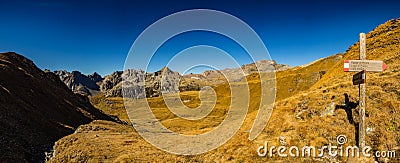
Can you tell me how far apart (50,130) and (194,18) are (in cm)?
4275

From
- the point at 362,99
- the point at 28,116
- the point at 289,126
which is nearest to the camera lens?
the point at 362,99

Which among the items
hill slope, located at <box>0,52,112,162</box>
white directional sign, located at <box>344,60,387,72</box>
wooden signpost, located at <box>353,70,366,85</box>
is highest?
white directional sign, located at <box>344,60,387,72</box>

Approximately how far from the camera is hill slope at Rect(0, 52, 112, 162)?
1494 inches

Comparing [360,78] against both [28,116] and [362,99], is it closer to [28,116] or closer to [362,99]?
[362,99]

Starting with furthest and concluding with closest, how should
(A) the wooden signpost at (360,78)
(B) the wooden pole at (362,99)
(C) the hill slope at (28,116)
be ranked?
(C) the hill slope at (28,116)
(B) the wooden pole at (362,99)
(A) the wooden signpost at (360,78)

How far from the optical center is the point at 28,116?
4903 cm

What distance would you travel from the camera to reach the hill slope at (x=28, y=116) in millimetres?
37938

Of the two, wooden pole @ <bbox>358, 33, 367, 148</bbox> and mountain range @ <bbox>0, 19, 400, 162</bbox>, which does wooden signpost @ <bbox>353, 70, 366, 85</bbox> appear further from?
mountain range @ <bbox>0, 19, 400, 162</bbox>

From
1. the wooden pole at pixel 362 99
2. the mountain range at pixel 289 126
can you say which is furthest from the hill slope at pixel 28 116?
the wooden pole at pixel 362 99

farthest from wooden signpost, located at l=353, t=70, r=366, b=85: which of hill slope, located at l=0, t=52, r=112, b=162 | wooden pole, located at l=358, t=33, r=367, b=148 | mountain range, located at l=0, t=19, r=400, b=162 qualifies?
hill slope, located at l=0, t=52, r=112, b=162

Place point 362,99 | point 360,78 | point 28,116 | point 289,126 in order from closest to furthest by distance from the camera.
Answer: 1. point 360,78
2. point 362,99
3. point 289,126
4. point 28,116

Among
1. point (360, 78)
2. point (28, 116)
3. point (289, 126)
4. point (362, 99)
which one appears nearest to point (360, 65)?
point (360, 78)

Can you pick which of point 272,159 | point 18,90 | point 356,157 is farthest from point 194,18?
point 18,90

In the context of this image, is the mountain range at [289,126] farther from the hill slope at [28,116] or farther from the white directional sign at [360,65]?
the white directional sign at [360,65]
